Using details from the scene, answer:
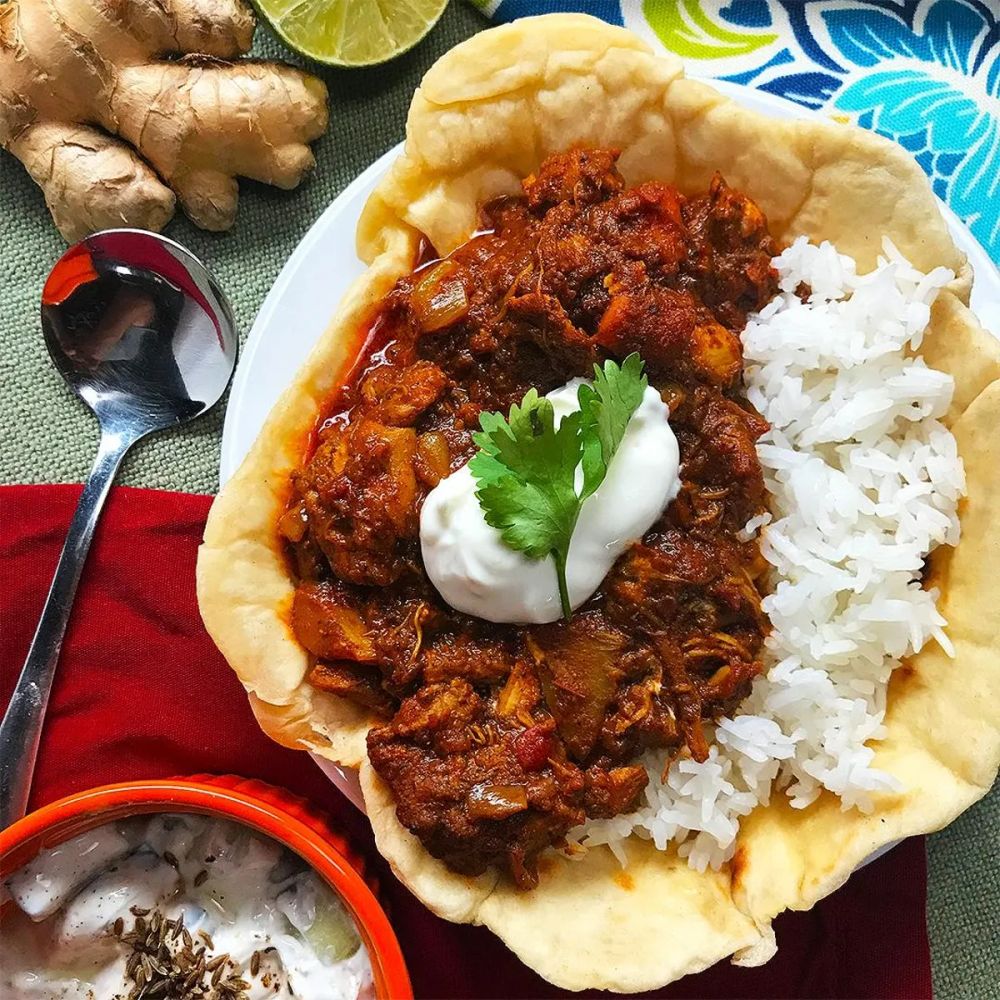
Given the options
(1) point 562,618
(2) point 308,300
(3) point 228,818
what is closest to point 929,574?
(1) point 562,618

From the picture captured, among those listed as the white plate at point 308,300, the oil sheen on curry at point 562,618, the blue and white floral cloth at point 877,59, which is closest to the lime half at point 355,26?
the blue and white floral cloth at point 877,59

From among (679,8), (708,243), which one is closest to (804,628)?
(708,243)

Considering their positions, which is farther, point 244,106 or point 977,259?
point 244,106

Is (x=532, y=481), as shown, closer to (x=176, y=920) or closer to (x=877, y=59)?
(x=176, y=920)

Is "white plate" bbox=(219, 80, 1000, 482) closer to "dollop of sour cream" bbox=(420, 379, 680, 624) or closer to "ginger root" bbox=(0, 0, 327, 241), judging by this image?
"ginger root" bbox=(0, 0, 327, 241)

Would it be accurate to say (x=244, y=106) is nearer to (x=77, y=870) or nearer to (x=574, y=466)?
(x=574, y=466)

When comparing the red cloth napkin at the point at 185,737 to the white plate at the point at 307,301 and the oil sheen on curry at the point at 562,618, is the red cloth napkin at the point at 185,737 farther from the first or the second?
the oil sheen on curry at the point at 562,618
